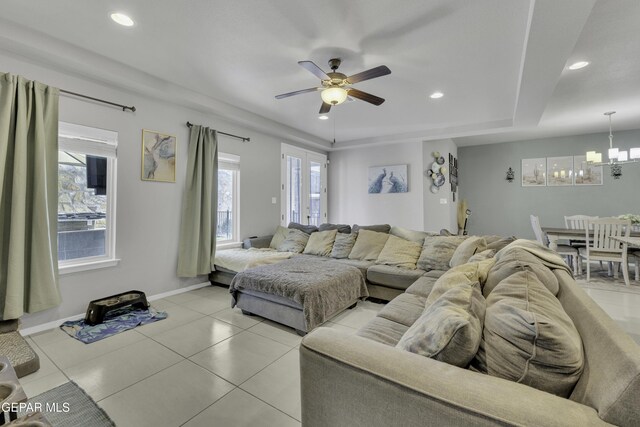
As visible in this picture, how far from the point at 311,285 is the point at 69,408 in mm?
1816

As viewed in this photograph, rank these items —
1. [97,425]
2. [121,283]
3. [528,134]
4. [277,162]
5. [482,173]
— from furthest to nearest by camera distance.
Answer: [482,173] → [528,134] → [277,162] → [121,283] → [97,425]

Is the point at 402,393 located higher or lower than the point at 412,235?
lower

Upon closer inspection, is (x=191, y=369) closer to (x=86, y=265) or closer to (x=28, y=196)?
(x=86, y=265)

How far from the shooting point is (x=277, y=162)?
5.49 m

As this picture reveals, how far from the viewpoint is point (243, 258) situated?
157 inches

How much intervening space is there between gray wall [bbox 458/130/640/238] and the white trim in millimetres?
7514

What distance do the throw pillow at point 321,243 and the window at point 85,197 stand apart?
99.6 inches

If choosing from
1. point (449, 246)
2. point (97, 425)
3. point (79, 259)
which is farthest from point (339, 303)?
point (79, 259)

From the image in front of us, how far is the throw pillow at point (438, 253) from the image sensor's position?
11.2 ft

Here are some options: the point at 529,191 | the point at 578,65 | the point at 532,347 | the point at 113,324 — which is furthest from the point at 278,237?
the point at 529,191

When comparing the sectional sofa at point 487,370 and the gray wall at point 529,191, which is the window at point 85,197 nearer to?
the sectional sofa at point 487,370

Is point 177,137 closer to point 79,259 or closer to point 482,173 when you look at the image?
point 79,259

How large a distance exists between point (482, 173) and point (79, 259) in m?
7.98

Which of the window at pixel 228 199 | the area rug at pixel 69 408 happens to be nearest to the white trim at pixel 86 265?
the area rug at pixel 69 408
